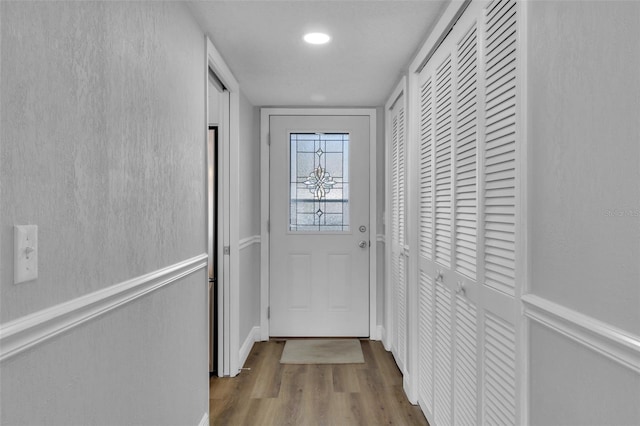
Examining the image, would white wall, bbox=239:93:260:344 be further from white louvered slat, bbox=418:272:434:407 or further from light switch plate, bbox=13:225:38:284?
light switch plate, bbox=13:225:38:284

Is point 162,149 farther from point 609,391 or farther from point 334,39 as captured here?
point 609,391

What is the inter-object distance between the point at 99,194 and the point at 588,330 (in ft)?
4.27

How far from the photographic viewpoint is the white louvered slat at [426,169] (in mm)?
2615

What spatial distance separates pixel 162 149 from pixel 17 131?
93cm

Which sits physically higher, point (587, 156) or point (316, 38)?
point (316, 38)

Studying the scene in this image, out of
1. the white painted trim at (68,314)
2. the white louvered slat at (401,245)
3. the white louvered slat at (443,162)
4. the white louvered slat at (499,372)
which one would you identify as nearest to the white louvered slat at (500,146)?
the white louvered slat at (499,372)

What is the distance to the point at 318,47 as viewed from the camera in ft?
9.25

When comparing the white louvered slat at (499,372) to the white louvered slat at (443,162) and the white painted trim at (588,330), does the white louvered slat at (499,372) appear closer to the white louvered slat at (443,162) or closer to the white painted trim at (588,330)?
the white painted trim at (588,330)

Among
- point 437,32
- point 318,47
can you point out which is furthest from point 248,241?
point 437,32

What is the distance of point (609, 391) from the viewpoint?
103cm

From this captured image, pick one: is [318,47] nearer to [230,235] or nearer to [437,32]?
[437,32]

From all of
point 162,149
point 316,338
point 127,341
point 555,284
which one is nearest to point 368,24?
point 162,149

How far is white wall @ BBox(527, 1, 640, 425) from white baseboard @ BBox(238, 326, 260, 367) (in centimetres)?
272

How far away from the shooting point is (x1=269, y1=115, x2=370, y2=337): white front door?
4477mm
